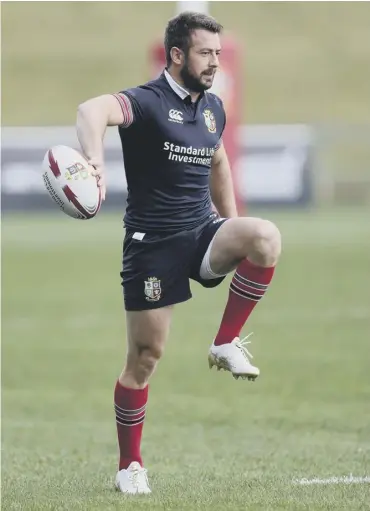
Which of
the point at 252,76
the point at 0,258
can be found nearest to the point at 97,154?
the point at 0,258

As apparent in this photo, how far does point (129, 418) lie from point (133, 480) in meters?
0.39

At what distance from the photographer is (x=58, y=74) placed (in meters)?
47.4

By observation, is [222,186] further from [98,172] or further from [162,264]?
[98,172]

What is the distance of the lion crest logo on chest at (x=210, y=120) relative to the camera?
6.43 meters

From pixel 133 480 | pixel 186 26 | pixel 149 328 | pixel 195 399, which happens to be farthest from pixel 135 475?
pixel 195 399

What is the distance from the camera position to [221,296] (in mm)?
17078

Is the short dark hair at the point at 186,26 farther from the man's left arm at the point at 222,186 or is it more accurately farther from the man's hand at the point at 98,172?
the man's hand at the point at 98,172

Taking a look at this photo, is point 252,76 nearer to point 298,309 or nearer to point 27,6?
point 27,6

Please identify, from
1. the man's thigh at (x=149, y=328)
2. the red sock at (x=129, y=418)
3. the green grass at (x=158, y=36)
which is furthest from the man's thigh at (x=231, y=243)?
the green grass at (x=158, y=36)

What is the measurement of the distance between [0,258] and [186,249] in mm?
15194

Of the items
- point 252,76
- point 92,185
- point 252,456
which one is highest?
point 92,185

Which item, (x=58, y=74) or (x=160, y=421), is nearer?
(x=160, y=421)

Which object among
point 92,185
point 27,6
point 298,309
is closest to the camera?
point 92,185

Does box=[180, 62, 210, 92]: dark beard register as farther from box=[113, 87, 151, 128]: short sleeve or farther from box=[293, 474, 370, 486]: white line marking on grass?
box=[293, 474, 370, 486]: white line marking on grass
